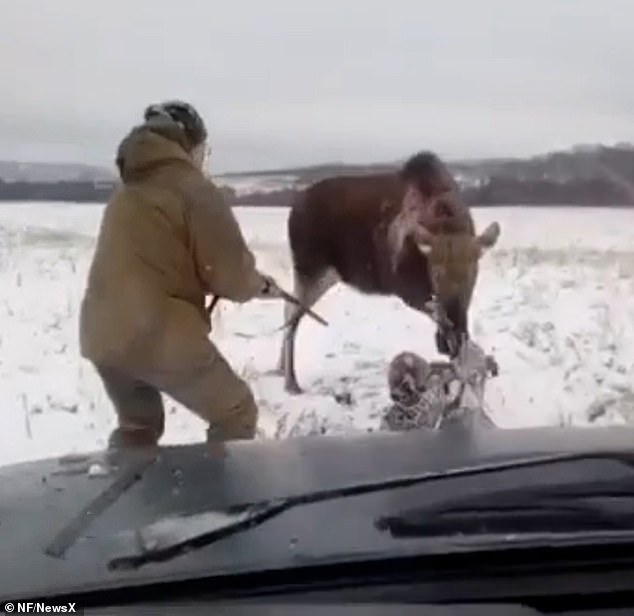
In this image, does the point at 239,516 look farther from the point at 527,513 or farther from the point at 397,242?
the point at 397,242

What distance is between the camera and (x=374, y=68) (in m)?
2.97

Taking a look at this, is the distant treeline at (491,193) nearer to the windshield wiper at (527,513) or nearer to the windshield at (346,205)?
the windshield at (346,205)

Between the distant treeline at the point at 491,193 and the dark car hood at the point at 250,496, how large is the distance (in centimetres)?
110

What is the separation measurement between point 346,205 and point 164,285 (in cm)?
71

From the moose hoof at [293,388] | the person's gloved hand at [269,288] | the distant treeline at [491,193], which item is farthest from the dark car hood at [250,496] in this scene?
the moose hoof at [293,388]

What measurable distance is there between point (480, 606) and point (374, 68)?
2.11 m

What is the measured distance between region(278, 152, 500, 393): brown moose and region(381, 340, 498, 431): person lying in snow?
5cm

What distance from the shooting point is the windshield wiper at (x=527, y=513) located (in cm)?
114

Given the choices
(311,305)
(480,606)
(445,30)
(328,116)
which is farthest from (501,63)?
(480,606)

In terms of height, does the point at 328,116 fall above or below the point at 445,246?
above

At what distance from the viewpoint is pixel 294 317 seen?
296 cm

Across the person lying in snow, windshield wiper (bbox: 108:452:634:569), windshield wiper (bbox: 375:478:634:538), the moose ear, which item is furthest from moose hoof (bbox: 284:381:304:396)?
windshield wiper (bbox: 375:478:634:538)

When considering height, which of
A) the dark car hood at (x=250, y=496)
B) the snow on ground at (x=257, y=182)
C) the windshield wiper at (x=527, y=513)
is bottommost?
the dark car hood at (x=250, y=496)

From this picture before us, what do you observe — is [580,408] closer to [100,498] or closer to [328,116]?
[328,116]
